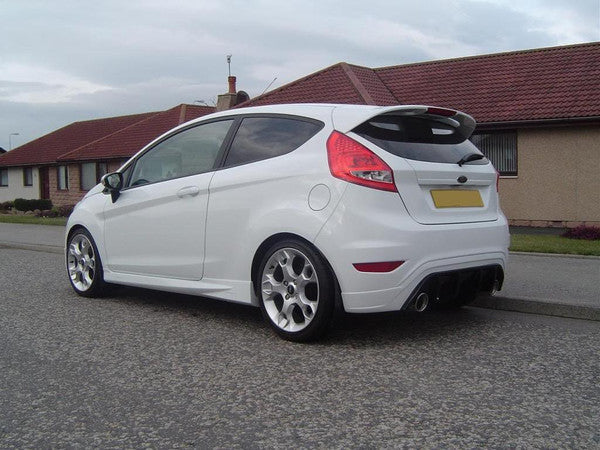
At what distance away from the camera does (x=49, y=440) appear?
319 centimetres

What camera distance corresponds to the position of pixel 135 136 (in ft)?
110

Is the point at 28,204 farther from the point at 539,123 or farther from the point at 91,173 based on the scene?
the point at 539,123

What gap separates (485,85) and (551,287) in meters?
13.2

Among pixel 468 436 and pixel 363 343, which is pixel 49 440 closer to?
pixel 468 436

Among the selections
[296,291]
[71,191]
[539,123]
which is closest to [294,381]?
[296,291]

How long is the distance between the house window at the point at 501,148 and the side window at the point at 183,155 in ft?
42.2

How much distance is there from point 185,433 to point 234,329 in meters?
2.21

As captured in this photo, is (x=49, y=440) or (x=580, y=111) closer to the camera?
(x=49, y=440)

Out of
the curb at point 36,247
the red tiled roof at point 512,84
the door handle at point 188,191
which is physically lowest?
the curb at point 36,247

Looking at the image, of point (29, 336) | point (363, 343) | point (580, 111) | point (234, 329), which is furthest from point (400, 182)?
point (580, 111)

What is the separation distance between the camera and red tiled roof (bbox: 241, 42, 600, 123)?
17141 mm

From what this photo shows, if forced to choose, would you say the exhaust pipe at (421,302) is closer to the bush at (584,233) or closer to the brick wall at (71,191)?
the bush at (584,233)

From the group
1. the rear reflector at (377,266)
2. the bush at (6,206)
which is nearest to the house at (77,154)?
the bush at (6,206)

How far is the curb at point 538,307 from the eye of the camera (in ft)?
19.0
